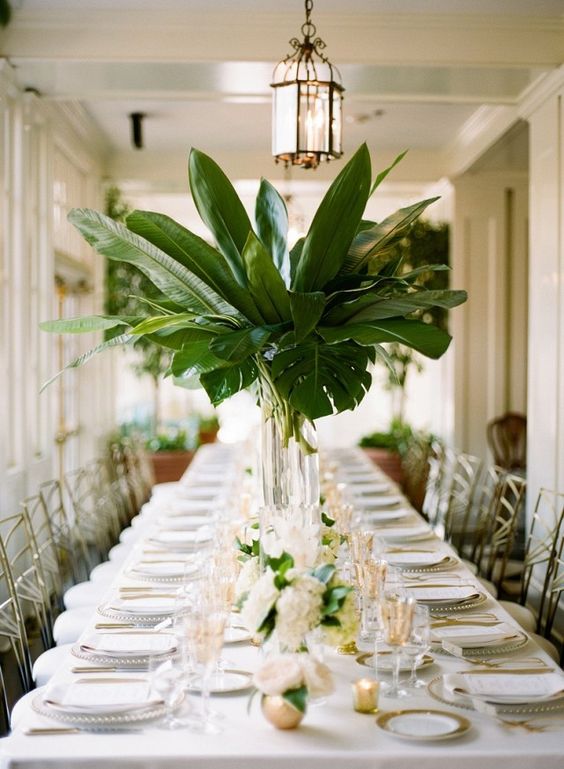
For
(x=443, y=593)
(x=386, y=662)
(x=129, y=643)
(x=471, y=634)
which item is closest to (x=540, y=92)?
(x=443, y=593)

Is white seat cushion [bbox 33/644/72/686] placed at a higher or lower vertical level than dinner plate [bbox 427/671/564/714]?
lower

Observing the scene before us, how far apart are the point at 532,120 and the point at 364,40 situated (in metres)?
1.31

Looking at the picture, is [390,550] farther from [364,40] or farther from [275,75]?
[364,40]

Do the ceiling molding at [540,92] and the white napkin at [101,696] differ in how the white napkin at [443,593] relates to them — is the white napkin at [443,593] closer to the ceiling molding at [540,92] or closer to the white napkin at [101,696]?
the white napkin at [101,696]

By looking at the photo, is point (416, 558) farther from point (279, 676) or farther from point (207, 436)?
point (207, 436)

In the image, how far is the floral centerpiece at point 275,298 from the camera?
2.35m

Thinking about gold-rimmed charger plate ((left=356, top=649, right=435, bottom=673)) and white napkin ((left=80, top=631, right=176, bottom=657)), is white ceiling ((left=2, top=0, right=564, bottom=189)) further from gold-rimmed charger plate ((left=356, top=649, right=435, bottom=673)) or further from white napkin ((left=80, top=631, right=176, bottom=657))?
gold-rimmed charger plate ((left=356, top=649, right=435, bottom=673))

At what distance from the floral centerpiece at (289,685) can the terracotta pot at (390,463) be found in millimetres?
7185

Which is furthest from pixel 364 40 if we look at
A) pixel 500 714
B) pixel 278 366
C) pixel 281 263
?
pixel 500 714

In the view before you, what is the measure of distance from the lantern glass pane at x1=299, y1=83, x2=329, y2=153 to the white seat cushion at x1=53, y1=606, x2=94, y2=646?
6.20 feet

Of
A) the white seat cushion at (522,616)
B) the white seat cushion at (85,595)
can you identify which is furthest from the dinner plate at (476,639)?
the white seat cushion at (85,595)

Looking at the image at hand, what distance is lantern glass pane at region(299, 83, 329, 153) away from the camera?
2.88 m

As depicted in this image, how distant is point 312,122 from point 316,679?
5.76ft

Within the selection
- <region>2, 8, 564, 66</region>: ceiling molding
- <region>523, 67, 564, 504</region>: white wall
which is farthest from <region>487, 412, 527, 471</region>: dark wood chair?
<region>2, 8, 564, 66</region>: ceiling molding
